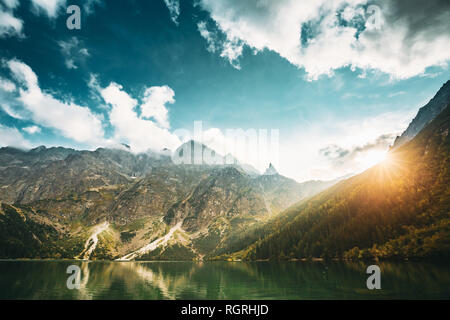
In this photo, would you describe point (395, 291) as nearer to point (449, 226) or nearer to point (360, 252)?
point (449, 226)

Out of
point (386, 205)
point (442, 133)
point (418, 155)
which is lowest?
point (386, 205)

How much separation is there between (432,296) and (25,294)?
81454 millimetres

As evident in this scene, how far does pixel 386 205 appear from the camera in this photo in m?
163

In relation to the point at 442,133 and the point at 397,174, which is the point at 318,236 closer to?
the point at 397,174

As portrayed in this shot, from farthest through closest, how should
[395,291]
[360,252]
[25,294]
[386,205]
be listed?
[386,205] → [360,252] → [25,294] → [395,291]

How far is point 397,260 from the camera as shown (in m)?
122

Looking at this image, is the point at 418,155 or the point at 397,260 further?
the point at 418,155
